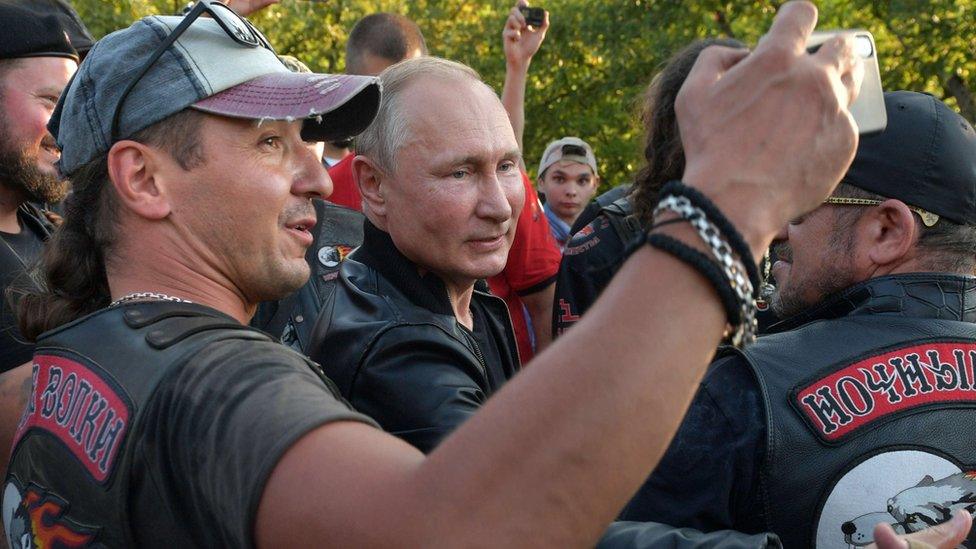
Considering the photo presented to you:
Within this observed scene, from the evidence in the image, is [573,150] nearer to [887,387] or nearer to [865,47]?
[887,387]

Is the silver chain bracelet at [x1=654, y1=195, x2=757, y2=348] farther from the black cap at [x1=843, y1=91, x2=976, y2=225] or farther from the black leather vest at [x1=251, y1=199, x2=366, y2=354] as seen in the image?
the black leather vest at [x1=251, y1=199, x2=366, y2=354]

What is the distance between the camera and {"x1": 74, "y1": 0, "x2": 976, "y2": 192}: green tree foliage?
1243 centimetres

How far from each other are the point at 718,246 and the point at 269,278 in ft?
3.41

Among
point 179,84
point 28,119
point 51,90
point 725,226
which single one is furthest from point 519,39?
point 725,226

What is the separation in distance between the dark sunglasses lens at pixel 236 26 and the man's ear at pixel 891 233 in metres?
1.58

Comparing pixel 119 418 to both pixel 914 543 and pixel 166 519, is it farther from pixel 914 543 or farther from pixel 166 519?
pixel 914 543

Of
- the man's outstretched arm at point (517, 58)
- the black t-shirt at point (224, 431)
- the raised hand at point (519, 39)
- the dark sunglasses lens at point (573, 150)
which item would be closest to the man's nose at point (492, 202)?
the black t-shirt at point (224, 431)

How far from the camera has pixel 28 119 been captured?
Result: 348 centimetres

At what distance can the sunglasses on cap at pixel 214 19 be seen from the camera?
1944 mm

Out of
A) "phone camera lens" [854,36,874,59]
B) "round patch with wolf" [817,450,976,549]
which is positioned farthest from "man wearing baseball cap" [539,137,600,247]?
"phone camera lens" [854,36,874,59]

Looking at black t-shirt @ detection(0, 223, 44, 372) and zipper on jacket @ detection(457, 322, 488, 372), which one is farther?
black t-shirt @ detection(0, 223, 44, 372)

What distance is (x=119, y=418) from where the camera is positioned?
1595 millimetres

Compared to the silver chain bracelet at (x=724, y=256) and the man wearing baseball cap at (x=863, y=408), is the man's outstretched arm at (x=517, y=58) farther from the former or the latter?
the silver chain bracelet at (x=724, y=256)

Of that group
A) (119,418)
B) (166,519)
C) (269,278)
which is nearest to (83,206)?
(269,278)
